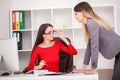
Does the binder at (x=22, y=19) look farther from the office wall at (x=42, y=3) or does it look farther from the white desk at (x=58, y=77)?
the white desk at (x=58, y=77)

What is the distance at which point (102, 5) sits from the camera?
13.8ft

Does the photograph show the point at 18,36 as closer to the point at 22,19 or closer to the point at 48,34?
the point at 22,19

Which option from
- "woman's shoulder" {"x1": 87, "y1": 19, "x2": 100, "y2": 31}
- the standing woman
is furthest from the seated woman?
"woman's shoulder" {"x1": 87, "y1": 19, "x2": 100, "y2": 31}

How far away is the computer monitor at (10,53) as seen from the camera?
2213mm

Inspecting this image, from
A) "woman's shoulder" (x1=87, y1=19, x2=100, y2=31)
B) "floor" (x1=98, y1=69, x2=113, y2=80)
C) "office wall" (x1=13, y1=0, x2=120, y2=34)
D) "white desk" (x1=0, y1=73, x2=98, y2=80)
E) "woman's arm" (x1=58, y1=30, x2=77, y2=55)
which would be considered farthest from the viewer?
"office wall" (x1=13, y1=0, x2=120, y2=34)

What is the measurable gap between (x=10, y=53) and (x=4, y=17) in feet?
7.76

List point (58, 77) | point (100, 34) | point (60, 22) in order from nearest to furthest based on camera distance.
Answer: point (58, 77) < point (100, 34) < point (60, 22)

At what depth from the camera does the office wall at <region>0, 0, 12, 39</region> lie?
14.6 ft

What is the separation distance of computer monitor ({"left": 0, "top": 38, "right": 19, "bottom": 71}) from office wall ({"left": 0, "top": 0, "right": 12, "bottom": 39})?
7.48 ft

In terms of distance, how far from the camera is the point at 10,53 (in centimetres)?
224

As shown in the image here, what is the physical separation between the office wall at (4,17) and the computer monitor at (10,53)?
228 centimetres

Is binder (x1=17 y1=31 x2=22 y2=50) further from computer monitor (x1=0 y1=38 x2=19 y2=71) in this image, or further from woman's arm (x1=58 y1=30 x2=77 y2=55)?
computer monitor (x1=0 y1=38 x2=19 y2=71)

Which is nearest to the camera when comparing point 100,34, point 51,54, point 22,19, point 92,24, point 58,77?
point 58,77

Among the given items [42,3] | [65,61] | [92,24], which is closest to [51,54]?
[65,61]
